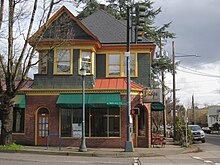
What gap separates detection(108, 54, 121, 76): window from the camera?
3080 cm

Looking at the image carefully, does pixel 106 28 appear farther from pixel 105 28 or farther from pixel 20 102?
pixel 20 102

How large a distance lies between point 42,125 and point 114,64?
7259mm

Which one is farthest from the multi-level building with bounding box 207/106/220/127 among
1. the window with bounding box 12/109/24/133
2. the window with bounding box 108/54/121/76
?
the window with bounding box 12/109/24/133

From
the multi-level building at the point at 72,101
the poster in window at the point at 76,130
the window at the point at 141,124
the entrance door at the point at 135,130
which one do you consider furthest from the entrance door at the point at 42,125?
the window at the point at 141,124

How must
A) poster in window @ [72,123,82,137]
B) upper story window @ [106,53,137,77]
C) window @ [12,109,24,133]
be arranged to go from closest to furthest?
poster in window @ [72,123,82,137]
window @ [12,109,24,133]
upper story window @ [106,53,137,77]

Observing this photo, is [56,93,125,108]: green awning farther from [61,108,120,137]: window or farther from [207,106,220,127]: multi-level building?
[207,106,220,127]: multi-level building

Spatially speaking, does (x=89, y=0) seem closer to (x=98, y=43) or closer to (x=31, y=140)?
(x=98, y=43)

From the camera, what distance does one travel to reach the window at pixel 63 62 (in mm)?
28547

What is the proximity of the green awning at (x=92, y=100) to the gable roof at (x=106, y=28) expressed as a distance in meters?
5.51

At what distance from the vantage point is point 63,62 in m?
28.7

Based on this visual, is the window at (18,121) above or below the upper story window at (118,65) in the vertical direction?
below

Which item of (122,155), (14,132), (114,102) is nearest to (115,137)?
(114,102)

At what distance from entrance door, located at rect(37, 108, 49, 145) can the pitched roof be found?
4.04m

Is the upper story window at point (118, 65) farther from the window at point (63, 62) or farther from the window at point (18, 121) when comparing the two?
the window at point (18, 121)
